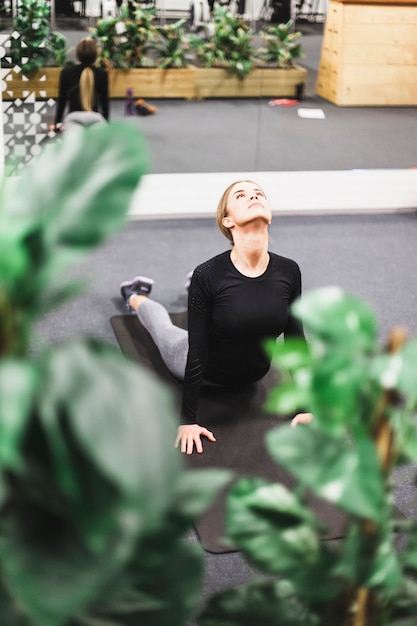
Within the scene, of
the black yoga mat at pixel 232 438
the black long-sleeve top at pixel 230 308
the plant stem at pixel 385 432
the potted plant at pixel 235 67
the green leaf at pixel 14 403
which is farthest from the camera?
the potted plant at pixel 235 67

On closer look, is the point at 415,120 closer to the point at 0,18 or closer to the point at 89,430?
the point at 0,18

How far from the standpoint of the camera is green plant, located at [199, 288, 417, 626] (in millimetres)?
959

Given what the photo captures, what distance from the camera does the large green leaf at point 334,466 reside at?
0.96 metres

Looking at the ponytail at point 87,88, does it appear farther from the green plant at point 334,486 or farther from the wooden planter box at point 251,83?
the green plant at point 334,486

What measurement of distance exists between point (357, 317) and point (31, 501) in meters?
0.41

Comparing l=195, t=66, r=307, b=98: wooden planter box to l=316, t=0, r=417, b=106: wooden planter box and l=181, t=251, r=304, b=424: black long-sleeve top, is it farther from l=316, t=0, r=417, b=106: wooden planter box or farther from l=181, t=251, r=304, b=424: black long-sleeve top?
l=181, t=251, r=304, b=424: black long-sleeve top

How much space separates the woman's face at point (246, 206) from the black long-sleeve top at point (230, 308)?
172mm

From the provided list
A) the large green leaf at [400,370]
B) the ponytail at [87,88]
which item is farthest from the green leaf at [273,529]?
the ponytail at [87,88]

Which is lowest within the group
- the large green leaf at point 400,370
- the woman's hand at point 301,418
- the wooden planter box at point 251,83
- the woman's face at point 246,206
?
the woman's hand at point 301,418

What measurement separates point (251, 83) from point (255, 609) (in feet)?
17.4

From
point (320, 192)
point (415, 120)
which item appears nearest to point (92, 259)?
point (320, 192)

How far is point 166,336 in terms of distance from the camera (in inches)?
151

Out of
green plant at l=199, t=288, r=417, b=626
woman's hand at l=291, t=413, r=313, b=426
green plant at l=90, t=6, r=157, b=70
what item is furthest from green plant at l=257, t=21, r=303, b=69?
green plant at l=199, t=288, r=417, b=626

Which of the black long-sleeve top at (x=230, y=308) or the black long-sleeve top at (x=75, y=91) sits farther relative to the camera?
the black long-sleeve top at (x=75, y=91)
